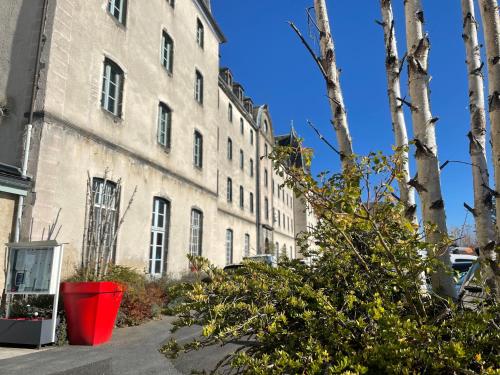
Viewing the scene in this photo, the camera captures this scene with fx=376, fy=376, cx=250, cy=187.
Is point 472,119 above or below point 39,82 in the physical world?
below

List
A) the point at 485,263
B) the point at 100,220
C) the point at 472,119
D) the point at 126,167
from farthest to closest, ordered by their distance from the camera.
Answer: the point at 126,167 < the point at 100,220 < the point at 472,119 < the point at 485,263

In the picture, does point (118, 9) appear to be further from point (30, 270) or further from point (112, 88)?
point (30, 270)

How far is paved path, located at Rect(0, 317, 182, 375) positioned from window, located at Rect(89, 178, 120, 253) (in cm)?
292

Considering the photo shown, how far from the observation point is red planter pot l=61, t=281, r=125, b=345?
6664 mm

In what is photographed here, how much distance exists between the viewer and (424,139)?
2.69 metres

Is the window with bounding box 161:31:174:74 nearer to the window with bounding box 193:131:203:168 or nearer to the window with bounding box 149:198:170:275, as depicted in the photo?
the window with bounding box 193:131:203:168

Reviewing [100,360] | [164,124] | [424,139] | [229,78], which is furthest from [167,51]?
[424,139]

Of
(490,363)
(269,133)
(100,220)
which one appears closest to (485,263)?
(490,363)

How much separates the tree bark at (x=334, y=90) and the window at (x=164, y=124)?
35.1 ft

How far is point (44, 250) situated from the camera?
7.06 metres

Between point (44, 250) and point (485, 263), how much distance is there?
717cm

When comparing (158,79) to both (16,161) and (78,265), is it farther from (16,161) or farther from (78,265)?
(78,265)

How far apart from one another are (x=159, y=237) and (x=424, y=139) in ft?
38.2

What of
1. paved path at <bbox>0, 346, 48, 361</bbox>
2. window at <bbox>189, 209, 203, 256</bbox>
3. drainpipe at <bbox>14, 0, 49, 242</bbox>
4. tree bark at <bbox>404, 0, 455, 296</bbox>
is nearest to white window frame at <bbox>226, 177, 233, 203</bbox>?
window at <bbox>189, 209, 203, 256</bbox>
